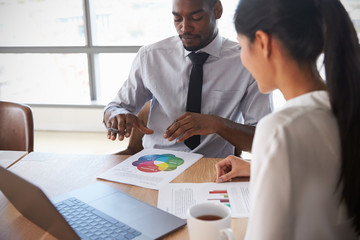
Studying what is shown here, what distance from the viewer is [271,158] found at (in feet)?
1.98

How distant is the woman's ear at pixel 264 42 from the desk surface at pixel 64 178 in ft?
1.49

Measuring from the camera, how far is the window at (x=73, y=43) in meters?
3.96

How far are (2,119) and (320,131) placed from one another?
1.60 m

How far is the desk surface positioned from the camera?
95 cm

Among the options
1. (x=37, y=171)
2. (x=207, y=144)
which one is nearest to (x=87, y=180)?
(x=37, y=171)

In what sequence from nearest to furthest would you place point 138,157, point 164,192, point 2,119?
point 164,192
point 138,157
point 2,119

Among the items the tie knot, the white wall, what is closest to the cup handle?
the tie knot

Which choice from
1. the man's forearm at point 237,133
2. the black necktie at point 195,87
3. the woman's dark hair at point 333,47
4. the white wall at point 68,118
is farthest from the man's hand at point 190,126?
the white wall at point 68,118

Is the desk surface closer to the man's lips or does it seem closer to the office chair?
the office chair

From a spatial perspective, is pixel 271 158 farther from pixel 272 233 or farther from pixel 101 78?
pixel 101 78

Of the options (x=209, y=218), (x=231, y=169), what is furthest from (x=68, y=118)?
(x=209, y=218)

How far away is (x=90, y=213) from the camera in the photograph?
3.35 ft

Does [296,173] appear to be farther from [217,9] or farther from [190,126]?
[217,9]

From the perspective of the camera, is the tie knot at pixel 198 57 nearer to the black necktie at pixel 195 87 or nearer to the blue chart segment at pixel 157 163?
the black necktie at pixel 195 87
